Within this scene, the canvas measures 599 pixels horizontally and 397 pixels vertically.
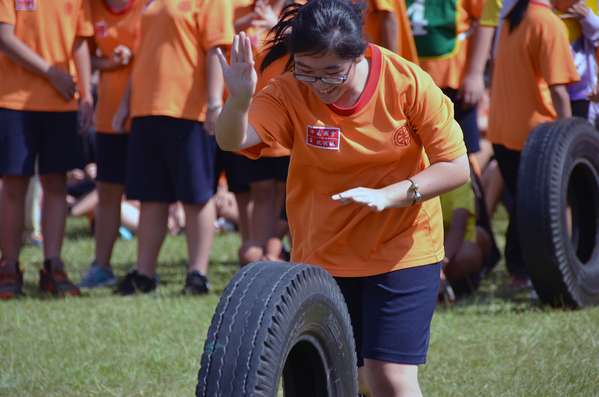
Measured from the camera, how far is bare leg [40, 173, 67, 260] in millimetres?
4602

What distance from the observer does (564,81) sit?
4.07 meters

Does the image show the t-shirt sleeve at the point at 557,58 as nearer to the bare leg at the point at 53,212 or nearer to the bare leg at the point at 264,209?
the bare leg at the point at 264,209

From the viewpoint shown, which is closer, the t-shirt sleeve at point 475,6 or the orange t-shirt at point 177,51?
the orange t-shirt at point 177,51

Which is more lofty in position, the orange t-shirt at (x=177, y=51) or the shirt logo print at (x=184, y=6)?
the shirt logo print at (x=184, y=6)

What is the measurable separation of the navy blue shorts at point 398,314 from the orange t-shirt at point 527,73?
236 centimetres

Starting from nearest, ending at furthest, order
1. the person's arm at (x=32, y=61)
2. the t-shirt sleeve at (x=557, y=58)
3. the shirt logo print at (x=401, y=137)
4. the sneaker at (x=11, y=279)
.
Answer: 1. the shirt logo print at (x=401, y=137)
2. the t-shirt sleeve at (x=557, y=58)
3. the person's arm at (x=32, y=61)
4. the sneaker at (x=11, y=279)

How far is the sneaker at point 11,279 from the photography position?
4438 mm

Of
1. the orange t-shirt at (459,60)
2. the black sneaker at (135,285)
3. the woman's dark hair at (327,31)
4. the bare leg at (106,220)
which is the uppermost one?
the woman's dark hair at (327,31)

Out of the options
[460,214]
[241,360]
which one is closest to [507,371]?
[460,214]

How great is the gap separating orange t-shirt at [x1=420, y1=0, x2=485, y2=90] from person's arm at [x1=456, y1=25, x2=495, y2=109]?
6cm

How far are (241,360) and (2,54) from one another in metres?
3.62

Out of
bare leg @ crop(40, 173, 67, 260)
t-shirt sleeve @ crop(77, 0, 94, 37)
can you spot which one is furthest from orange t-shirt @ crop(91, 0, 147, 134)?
bare leg @ crop(40, 173, 67, 260)

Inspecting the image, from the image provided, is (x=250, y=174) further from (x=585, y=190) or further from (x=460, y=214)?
(x=585, y=190)

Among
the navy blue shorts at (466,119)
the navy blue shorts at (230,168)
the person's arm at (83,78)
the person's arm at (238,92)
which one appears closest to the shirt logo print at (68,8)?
the person's arm at (83,78)
